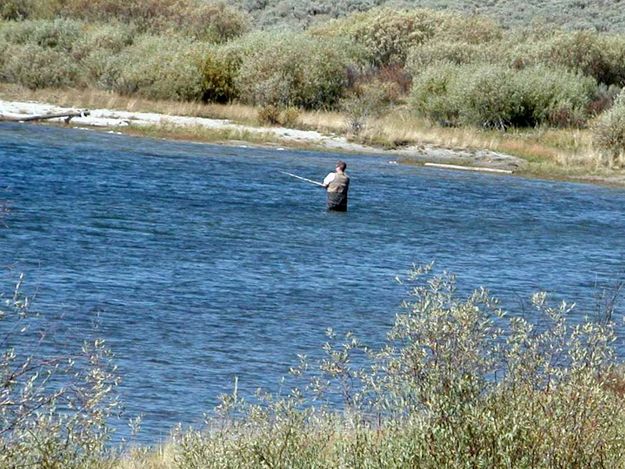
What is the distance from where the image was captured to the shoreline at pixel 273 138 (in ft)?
150

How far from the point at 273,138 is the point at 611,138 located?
1194cm

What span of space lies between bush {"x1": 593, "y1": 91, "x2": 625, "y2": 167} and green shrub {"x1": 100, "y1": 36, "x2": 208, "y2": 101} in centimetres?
1705

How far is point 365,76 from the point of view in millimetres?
61750

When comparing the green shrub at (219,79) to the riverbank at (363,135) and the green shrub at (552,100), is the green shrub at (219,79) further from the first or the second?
the green shrub at (552,100)

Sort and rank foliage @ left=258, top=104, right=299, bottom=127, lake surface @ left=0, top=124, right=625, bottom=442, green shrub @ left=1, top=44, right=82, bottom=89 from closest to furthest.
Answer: lake surface @ left=0, top=124, right=625, bottom=442 → foliage @ left=258, top=104, right=299, bottom=127 → green shrub @ left=1, top=44, right=82, bottom=89

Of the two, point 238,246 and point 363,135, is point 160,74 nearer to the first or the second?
point 363,135

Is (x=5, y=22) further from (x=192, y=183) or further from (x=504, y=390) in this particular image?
(x=504, y=390)

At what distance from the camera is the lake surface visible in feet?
55.6

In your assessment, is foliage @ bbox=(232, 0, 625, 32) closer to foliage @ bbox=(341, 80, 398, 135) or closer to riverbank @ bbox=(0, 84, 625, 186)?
foliage @ bbox=(341, 80, 398, 135)

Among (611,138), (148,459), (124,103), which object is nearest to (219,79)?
(124,103)

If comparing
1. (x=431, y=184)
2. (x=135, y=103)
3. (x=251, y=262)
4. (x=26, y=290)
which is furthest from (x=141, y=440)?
(x=135, y=103)

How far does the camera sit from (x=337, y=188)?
31.1 m

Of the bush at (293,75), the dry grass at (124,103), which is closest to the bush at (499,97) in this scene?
the bush at (293,75)

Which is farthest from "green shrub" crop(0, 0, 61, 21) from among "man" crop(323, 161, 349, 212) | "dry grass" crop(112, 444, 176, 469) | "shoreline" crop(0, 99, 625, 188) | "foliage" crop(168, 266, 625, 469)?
"foliage" crop(168, 266, 625, 469)
